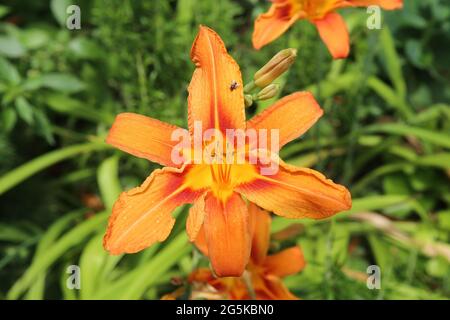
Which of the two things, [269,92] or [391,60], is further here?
[391,60]

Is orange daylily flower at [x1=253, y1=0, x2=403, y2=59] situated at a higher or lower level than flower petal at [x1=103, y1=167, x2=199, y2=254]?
higher

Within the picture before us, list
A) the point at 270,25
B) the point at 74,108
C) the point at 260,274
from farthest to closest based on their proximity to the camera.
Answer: the point at 74,108 < the point at 260,274 < the point at 270,25

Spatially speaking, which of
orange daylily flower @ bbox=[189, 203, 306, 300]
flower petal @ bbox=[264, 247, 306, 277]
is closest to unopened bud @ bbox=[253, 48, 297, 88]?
orange daylily flower @ bbox=[189, 203, 306, 300]

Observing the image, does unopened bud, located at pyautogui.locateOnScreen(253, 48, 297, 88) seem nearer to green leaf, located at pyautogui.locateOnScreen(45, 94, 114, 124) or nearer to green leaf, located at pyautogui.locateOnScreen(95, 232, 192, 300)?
green leaf, located at pyautogui.locateOnScreen(95, 232, 192, 300)

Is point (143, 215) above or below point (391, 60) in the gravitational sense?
below

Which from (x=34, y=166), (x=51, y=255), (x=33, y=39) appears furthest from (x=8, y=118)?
(x=51, y=255)

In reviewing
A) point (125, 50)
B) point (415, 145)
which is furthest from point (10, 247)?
point (415, 145)

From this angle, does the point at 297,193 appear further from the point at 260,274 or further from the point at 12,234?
the point at 12,234
